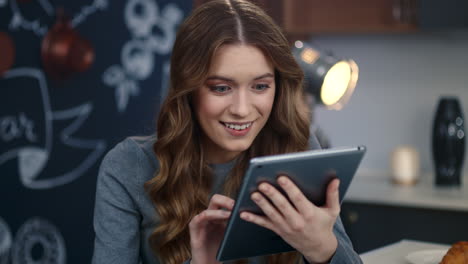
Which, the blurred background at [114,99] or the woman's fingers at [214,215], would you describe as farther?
the blurred background at [114,99]

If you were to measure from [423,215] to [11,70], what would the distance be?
1.85m

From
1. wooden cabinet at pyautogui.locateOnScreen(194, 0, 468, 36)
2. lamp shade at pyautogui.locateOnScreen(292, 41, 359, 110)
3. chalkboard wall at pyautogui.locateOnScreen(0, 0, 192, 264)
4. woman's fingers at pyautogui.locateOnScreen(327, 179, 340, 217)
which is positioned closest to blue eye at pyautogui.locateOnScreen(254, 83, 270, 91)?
woman's fingers at pyautogui.locateOnScreen(327, 179, 340, 217)

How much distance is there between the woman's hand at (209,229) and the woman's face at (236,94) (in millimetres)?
190

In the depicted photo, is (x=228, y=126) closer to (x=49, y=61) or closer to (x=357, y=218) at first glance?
(x=49, y=61)

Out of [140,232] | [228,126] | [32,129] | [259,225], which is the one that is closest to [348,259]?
[259,225]

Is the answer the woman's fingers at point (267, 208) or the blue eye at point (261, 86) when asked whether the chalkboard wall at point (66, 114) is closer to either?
the blue eye at point (261, 86)

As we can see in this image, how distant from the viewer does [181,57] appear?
1.45m

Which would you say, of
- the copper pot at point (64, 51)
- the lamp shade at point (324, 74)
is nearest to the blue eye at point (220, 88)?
the lamp shade at point (324, 74)

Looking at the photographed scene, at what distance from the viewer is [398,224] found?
9.29 ft

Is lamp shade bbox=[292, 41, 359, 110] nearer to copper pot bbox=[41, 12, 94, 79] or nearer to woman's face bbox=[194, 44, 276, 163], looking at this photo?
woman's face bbox=[194, 44, 276, 163]

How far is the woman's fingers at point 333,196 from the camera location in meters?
1.14

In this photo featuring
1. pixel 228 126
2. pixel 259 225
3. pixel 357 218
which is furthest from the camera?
pixel 357 218

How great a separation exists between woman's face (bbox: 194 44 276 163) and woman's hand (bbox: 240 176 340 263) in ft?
1.02

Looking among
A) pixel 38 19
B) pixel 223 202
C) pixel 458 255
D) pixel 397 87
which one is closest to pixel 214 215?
pixel 223 202
